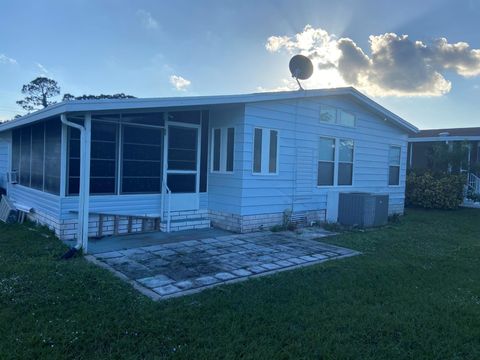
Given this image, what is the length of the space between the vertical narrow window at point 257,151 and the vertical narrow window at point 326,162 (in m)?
2.24

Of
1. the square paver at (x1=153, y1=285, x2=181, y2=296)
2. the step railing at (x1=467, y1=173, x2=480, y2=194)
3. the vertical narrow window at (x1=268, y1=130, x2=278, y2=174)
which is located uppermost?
the vertical narrow window at (x1=268, y1=130, x2=278, y2=174)

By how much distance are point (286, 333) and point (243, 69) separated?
10065 mm

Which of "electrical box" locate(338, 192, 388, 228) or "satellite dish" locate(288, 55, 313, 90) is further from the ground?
"satellite dish" locate(288, 55, 313, 90)

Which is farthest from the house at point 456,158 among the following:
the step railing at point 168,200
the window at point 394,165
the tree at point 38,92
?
the tree at point 38,92

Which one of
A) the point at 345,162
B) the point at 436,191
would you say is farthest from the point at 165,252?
the point at 436,191

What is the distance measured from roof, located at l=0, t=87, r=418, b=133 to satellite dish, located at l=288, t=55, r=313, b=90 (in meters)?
0.48

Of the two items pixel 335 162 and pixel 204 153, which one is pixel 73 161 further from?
pixel 335 162

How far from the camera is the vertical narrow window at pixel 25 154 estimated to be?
8773 millimetres

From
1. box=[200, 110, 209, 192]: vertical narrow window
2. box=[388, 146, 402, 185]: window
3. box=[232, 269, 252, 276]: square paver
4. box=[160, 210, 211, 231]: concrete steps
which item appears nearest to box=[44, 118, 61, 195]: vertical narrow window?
box=[160, 210, 211, 231]: concrete steps

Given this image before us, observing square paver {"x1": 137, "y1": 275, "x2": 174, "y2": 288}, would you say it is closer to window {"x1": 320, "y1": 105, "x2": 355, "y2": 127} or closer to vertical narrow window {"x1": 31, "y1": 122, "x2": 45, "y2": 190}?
vertical narrow window {"x1": 31, "y1": 122, "x2": 45, "y2": 190}

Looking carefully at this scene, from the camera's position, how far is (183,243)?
6742 mm

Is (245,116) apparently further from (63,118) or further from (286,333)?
(286,333)

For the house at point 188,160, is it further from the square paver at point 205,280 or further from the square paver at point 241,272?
the square paver at point 241,272

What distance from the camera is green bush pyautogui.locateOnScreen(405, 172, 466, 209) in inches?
548
